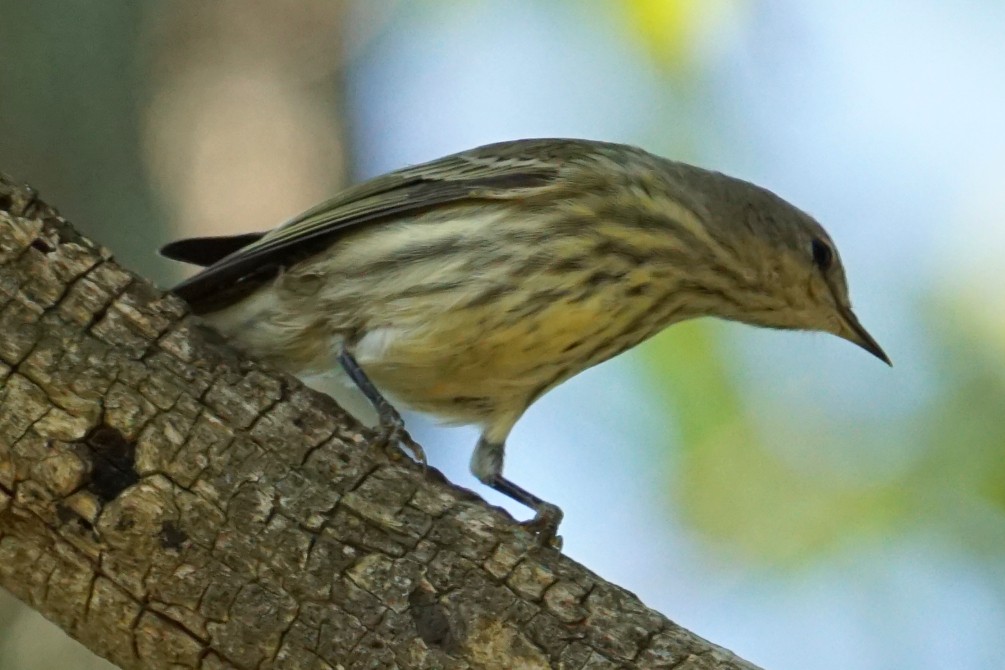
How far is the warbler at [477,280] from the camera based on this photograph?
12.5ft

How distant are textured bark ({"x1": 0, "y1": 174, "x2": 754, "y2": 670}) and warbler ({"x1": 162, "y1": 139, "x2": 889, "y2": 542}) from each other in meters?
0.75

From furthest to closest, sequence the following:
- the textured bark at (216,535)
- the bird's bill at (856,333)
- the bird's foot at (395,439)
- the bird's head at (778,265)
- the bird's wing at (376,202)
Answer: the bird's bill at (856,333) < the bird's head at (778,265) < the bird's wing at (376,202) < the bird's foot at (395,439) < the textured bark at (216,535)

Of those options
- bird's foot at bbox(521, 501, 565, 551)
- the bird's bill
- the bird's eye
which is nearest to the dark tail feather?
bird's foot at bbox(521, 501, 565, 551)

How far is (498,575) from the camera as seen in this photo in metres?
2.68

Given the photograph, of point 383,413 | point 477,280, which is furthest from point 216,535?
point 477,280

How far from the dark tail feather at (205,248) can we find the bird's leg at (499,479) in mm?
1143

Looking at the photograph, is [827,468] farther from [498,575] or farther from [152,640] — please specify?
[152,640]

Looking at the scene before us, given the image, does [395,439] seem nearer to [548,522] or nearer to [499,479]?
[548,522]

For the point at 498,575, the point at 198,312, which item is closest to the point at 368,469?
the point at 498,575

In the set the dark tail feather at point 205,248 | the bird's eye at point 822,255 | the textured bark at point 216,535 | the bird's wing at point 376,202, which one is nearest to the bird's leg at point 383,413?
the textured bark at point 216,535

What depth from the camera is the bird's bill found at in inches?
193

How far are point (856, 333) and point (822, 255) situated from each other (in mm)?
358

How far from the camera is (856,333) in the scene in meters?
4.92

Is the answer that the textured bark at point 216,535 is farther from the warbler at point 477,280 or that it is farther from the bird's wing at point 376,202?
the bird's wing at point 376,202
